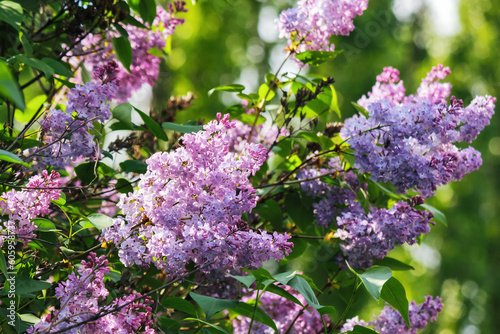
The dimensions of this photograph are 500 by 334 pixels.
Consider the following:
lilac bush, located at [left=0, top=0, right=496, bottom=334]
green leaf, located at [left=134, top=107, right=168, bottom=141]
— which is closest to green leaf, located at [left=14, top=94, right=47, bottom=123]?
lilac bush, located at [left=0, top=0, right=496, bottom=334]

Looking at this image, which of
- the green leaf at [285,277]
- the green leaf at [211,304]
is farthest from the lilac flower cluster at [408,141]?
the green leaf at [211,304]

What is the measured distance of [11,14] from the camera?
166 centimetres

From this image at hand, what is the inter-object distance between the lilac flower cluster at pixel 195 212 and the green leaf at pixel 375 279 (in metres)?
0.21

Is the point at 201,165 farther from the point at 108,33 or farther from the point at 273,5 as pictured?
the point at 273,5

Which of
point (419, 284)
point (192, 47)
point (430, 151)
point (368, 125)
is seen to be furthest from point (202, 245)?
point (419, 284)

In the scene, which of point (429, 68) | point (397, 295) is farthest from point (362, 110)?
point (429, 68)

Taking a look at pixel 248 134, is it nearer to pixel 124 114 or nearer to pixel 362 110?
pixel 362 110

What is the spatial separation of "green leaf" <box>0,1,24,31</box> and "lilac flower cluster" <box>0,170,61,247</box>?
443mm

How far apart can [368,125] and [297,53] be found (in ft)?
1.44

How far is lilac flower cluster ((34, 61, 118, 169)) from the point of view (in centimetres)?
165

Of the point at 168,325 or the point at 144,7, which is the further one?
the point at 144,7

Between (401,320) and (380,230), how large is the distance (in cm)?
42

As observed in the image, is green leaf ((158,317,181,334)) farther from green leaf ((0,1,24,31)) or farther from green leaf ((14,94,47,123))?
green leaf ((14,94,47,123))

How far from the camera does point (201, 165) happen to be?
1.45 metres
